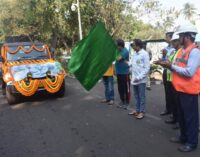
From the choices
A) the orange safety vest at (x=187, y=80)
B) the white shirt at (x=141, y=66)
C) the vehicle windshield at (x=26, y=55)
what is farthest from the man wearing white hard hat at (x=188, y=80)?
the vehicle windshield at (x=26, y=55)

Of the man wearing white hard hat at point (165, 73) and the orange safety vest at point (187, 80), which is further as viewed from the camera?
the man wearing white hard hat at point (165, 73)

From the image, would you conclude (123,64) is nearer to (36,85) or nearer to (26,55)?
(36,85)

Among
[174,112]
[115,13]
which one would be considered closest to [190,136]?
[174,112]

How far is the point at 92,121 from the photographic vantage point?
8.09 m

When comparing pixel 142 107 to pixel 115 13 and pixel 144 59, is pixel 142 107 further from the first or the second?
pixel 115 13

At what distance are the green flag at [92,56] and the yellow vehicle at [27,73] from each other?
3.96 metres

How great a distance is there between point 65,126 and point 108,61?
1773mm

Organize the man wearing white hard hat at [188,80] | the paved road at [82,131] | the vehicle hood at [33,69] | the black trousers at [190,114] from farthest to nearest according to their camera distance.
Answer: the vehicle hood at [33,69] < the paved road at [82,131] < the black trousers at [190,114] < the man wearing white hard hat at [188,80]

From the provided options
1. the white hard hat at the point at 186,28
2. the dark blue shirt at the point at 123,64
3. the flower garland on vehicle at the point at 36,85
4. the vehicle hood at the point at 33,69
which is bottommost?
the flower garland on vehicle at the point at 36,85

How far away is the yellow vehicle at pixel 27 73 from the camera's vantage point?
1071cm

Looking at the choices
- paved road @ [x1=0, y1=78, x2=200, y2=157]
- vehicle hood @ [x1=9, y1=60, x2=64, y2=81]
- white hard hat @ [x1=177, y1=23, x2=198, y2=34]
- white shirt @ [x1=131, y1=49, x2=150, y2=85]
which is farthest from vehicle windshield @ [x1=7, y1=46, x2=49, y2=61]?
white hard hat @ [x1=177, y1=23, x2=198, y2=34]

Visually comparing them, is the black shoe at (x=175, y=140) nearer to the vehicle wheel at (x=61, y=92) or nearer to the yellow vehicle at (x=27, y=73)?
the yellow vehicle at (x=27, y=73)

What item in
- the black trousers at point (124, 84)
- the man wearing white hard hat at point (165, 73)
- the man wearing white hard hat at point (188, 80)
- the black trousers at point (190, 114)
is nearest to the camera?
the man wearing white hard hat at point (188, 80)

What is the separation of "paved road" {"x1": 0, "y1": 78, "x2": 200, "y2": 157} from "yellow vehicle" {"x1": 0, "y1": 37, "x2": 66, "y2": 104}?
493mm
